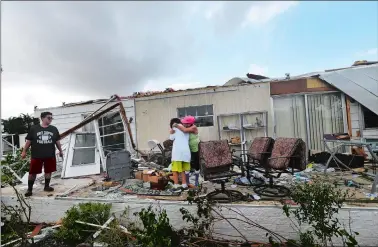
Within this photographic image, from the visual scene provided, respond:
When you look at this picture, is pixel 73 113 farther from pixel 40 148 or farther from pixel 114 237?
pixel 114 237

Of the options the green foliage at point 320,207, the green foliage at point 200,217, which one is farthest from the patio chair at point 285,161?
the green foliage at point 200,217

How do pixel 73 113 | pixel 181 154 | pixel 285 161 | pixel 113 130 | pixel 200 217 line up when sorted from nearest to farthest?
pixel 200 217 < pixel 285 161 < pixel 181 154 < pixel 113 130 < pixel 73 113

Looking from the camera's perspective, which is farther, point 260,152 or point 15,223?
point 260,152

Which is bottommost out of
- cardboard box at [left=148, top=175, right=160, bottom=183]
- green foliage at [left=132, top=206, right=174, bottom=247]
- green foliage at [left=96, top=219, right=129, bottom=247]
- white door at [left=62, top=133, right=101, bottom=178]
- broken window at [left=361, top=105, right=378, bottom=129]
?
green foliage at [left=96, top=219, right=129, bottom=247]

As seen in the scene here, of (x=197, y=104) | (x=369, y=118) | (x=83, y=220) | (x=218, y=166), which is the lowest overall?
(x=83, y=220)

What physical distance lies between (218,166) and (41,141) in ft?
11.8

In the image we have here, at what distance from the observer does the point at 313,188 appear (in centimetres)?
336

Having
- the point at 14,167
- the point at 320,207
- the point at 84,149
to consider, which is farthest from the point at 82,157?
the point at 320,207

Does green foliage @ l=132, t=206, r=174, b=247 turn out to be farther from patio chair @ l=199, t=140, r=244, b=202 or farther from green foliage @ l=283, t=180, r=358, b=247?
green foliage @ l=283, t=180, r=358, b=247

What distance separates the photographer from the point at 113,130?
31.7 ft

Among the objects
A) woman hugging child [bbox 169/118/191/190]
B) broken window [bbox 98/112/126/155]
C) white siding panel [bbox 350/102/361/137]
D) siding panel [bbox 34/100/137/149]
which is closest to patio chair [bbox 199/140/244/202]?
woman hugging child [bbox 169/118/191/190]

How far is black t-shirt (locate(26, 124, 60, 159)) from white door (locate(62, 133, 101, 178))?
187 centimetres

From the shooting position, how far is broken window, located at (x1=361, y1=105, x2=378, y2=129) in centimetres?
737

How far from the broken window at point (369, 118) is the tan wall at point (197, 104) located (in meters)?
2.63
